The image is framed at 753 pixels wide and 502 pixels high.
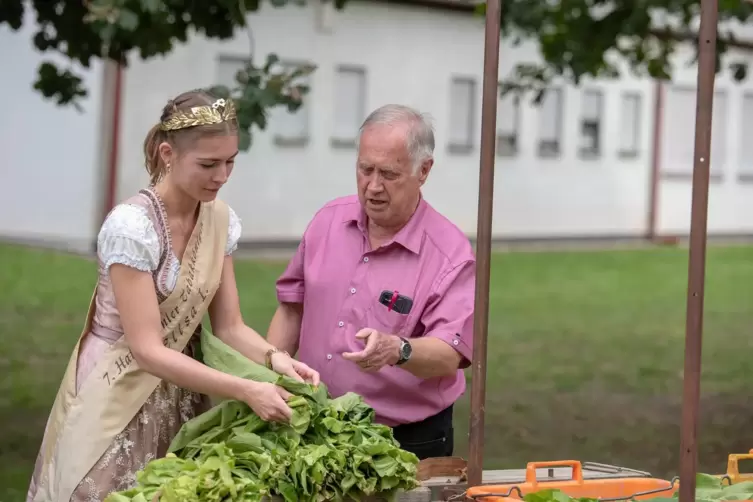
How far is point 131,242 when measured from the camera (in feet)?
9.50

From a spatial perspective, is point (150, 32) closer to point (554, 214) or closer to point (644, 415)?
point (644, 415)

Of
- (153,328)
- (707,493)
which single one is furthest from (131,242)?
(707,493)

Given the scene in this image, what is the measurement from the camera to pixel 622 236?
80.1 ft

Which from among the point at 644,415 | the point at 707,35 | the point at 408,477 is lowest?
the point at 644,415

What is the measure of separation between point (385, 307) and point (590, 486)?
2.39 ft

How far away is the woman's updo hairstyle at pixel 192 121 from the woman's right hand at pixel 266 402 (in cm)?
56

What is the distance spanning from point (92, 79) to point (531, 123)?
8.18 meters

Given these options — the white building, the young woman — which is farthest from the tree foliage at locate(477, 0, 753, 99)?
the white building

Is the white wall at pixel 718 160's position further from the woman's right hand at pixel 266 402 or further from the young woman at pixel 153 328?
the woman's right hand at pixel 266 402

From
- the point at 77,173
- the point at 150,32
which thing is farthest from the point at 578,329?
the point at 77,173

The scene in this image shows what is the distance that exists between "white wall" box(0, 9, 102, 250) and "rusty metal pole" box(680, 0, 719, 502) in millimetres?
16015

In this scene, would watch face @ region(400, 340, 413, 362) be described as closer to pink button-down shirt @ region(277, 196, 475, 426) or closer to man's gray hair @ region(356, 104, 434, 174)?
pink button-down shirt @ region(277, 196, 475, 426)

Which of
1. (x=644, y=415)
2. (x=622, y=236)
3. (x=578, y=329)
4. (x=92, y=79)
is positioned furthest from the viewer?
(x=622, y=236)

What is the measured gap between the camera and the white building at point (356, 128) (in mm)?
18250
